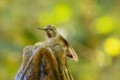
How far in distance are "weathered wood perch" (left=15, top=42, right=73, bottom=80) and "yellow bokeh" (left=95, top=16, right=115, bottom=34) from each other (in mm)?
4813

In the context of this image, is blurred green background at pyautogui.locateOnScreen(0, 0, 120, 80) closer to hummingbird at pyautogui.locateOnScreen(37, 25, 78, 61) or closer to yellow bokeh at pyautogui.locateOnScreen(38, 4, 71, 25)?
yellow bokeh at pyautogui.locateOnScreen(38, 4, 71, 25)

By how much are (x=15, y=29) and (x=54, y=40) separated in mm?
4355

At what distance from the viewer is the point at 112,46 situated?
22.1 ft

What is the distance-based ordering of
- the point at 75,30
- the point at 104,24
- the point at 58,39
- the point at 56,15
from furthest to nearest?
the point at 104,24
the point at 56,15
the point at 75,30
the point at 58,39

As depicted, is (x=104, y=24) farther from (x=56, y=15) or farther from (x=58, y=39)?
(x=58, y=39)

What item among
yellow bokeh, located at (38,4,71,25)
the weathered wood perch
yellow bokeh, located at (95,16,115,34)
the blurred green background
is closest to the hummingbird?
the weathered wood perch

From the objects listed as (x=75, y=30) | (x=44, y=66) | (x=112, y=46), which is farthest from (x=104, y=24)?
(x=44, y=66)

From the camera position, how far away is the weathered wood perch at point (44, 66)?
1.94m

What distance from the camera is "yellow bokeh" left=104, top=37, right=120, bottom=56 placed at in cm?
661

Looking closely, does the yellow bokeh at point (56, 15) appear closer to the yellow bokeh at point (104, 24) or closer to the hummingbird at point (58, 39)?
the yellow bokeh at point (104, 24)

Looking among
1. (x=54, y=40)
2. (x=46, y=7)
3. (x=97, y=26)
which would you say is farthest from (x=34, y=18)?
(x=54, y=40)

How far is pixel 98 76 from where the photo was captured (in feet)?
21.5

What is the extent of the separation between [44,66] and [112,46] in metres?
4.83

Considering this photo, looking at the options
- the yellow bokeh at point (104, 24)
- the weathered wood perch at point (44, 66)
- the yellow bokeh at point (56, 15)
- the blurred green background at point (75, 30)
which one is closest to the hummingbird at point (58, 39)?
the weathered wood perch at point (44, 66)
